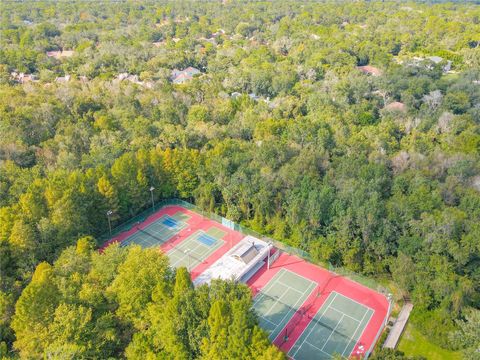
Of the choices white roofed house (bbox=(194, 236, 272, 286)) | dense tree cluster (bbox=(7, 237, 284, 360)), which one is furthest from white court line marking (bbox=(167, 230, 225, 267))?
dense tree cluster (bbox=(7, 237, 284, 360))

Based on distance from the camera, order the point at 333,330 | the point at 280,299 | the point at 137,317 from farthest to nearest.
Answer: the point at 280,299
the point at 333,330
the point at 137,317

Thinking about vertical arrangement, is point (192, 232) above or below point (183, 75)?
below

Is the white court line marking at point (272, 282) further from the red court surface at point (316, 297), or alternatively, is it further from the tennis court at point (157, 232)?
the tennis court at point (157, 232)

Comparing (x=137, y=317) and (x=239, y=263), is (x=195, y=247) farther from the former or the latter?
(x=137, y=317)

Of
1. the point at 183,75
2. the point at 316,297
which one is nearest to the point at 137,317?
the point at 316,297

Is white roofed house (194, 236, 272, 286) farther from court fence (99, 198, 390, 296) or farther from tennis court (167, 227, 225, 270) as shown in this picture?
court fence (99, 198, 390, 296)

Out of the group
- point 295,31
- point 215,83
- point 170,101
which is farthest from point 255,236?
point 295,31

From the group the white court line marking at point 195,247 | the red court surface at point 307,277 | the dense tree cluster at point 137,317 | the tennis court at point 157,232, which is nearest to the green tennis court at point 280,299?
the red court surface at point 307,277

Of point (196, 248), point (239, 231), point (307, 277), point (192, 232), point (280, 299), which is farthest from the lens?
point (192, 232)
